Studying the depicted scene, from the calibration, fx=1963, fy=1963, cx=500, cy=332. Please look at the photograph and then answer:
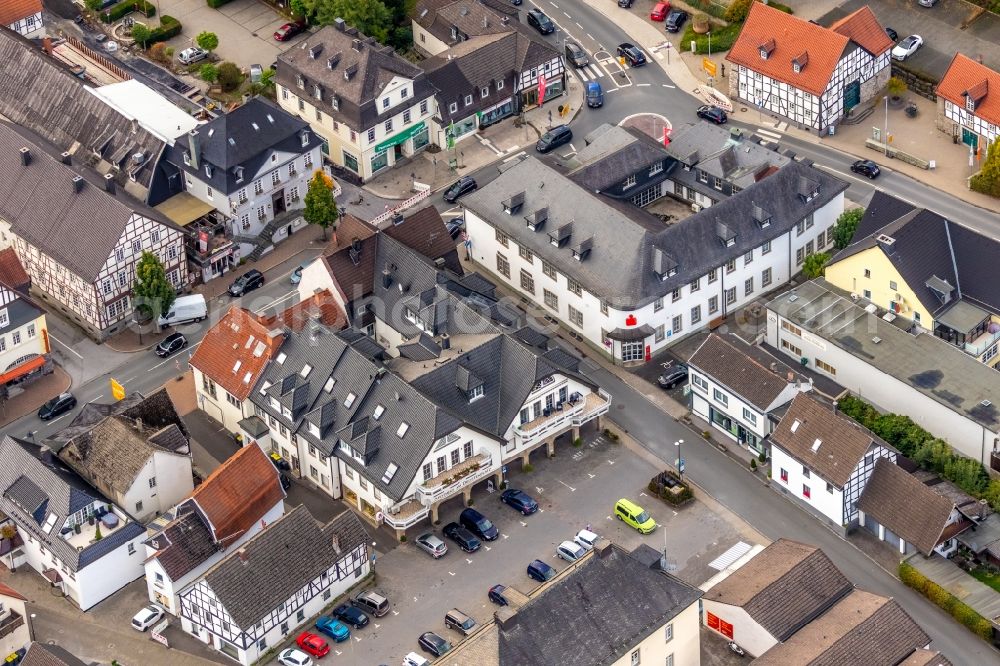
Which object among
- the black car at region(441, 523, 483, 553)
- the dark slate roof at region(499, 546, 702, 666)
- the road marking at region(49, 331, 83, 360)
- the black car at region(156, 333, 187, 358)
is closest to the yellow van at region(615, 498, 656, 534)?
the black car at region(441, 523, 483, 553)

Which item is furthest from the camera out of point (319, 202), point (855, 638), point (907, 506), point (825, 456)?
point (319, 202)

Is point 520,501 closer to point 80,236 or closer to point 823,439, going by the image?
point 823,439

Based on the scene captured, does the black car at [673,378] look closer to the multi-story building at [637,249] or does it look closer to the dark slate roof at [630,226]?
the multi-story building at [637,249]

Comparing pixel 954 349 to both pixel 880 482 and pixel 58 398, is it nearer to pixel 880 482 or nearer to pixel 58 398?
pixel 880 482

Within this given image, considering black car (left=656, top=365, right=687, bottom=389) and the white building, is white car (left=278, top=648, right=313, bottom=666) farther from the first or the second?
black car (left=656, top=365, right=687, bottom=389)

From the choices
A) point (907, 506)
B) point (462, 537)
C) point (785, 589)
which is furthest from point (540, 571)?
point (907, 506)

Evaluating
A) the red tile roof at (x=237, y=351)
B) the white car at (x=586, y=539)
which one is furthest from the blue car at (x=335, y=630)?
the red tile roof at (x=237, y=351)

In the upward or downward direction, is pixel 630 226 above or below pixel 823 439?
above
